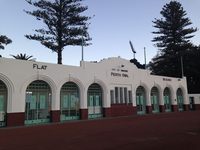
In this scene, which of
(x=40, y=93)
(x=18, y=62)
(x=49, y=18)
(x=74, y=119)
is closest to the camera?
(x=18, y=62)

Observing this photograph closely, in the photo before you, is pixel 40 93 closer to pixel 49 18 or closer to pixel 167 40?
pixel 49 18

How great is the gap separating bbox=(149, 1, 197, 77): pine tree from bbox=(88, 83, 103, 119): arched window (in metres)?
31.4

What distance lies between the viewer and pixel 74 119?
24.8 meters

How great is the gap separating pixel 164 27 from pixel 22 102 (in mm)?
44807

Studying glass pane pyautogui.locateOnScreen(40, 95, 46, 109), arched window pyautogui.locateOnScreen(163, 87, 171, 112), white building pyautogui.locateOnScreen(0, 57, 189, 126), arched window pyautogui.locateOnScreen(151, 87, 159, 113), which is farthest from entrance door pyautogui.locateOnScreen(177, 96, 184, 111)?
glass pane pyautogui.locateOnScreen(40, 95, 46, 109)

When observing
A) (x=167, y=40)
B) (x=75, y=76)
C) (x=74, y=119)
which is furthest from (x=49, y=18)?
(x=167, y=40)

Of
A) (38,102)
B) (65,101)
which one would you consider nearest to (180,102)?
(65,101)

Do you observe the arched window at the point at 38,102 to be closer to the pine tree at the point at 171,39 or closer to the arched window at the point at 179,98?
the arched window at the point at 179,98

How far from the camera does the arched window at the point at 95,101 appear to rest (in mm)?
26528

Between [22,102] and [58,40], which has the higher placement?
[58,40]

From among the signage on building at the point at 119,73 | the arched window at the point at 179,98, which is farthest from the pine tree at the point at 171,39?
the signage on building at the point at 119,73

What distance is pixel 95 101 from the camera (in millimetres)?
27172

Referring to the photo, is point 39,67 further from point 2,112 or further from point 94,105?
point 94,105

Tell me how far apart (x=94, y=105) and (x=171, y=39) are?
35946 millimetres
